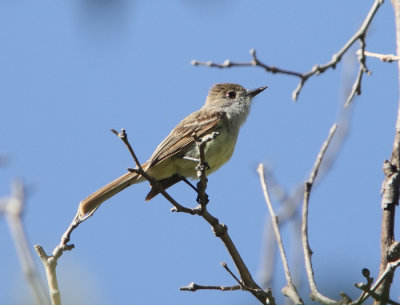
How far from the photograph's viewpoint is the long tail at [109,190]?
4992 millimetres

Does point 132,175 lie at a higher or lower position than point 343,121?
higher

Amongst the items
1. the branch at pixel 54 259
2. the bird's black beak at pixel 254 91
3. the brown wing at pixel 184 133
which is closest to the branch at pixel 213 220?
the branch at pixel 54 259

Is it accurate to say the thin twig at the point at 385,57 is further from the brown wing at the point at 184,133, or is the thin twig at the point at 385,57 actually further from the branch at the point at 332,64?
the brown wing at the point at 184,133

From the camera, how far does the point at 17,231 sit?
8.66 ft

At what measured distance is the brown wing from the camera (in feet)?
18.4

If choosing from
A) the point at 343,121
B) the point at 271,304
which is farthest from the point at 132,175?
the point at 271,304

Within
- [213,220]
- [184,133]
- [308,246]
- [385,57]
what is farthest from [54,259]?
[184,133]

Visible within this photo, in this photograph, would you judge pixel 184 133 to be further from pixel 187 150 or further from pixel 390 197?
pixel 390 197

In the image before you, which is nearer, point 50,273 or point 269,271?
point 50,273

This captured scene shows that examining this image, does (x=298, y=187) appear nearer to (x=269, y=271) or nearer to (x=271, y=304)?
(x=269, y=271)

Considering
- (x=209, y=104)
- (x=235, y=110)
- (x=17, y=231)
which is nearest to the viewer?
(x=17, y=231)

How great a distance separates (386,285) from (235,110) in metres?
3.76

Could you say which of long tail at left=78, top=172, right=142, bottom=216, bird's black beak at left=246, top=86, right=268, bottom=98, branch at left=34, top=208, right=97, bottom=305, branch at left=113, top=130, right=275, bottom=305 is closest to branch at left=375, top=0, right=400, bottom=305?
branch at left=113, top=130, right=275, bottom=305

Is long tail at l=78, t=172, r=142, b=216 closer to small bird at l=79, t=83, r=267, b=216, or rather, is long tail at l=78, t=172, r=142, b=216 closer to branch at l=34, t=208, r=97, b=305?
small bird at l=79, t=83, r=267, b=216
